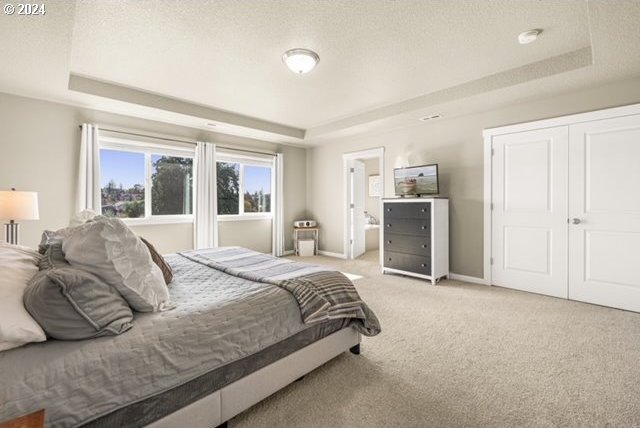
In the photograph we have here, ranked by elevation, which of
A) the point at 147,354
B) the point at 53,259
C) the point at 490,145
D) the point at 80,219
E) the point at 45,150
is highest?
the point at 490,145

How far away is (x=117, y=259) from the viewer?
4.63 feet

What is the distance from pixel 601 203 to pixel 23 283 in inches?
187

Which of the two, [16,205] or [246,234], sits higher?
[16,205]

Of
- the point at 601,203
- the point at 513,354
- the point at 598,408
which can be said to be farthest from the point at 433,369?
the point at 601,203

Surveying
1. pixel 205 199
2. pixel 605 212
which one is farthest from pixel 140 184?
pixel 605 212

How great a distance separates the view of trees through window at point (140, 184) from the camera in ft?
14.1

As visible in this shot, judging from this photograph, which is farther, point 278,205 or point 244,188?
point 278,205

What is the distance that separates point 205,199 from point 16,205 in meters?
2.35

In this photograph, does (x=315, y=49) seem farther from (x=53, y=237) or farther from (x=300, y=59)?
(x=53, y=237)

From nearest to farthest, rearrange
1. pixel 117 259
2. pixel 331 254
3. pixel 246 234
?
pixel 117 259 → pixel 246 234 → pixel 331 254

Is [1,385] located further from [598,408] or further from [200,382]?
[598,408]

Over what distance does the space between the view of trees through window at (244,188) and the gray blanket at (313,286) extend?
3.03 metres

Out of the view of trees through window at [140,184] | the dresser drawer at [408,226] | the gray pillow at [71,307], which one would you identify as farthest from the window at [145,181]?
the gray pillow at [71,307]

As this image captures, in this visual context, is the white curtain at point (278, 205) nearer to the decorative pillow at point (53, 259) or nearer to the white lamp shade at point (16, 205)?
the white lamp shade at point (16, 205)
